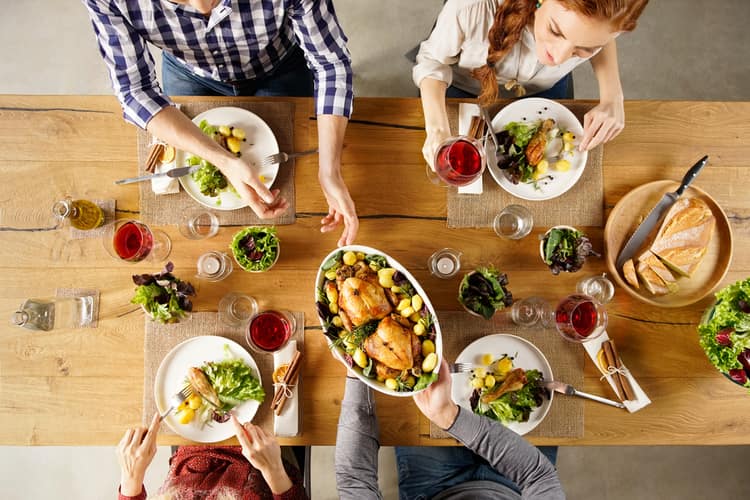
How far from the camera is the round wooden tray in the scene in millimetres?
1507

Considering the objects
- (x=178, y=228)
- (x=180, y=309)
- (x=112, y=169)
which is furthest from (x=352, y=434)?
(x=112, y=169)

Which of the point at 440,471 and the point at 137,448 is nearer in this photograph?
the point at 137,448

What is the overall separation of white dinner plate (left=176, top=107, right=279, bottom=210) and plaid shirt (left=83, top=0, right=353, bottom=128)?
162 mm

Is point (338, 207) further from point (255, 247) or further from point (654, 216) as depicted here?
point (654, 216)

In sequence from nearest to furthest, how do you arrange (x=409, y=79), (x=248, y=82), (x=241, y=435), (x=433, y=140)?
(x=241, y=435)
(x=433, y=140)
(x=248, y=82)
(x=409, y=79)

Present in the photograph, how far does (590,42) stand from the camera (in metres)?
1.32

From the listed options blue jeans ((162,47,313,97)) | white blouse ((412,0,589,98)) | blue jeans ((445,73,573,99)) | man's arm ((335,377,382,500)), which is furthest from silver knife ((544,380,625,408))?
blue jeans ((162,47,313,97))

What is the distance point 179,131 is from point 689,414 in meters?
1.89

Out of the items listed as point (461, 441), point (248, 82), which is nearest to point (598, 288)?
point (461, 441)

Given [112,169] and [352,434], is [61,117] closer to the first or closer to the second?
[112,169]

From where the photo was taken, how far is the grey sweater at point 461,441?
Result: 1.43m

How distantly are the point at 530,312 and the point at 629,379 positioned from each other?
38 cm

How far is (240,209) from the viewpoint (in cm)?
155

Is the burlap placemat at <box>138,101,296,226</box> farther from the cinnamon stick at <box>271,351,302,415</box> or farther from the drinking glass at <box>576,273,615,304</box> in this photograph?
the drinking glass at <box>576,273,615,304</box>
